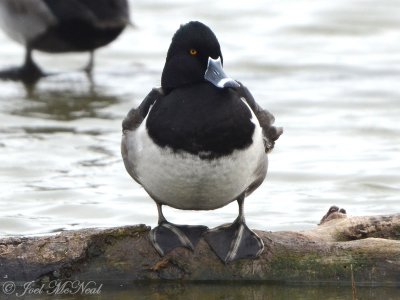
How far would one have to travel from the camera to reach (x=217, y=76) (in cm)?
678

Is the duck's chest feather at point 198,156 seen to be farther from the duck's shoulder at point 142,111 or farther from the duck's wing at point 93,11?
the duck's wing at point 93,11

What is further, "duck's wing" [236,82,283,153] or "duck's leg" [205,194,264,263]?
"duck's wing" [236,82,283,153]

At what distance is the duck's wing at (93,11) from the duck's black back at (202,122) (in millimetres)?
7568

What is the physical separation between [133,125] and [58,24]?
7.35m

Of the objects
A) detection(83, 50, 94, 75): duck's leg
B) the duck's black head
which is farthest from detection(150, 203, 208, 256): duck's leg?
detection(83, 50, 94, 75): duck's leg

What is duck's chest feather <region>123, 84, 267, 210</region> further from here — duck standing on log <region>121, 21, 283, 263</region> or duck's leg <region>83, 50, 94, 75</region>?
duck's leg <region>83, 50, 94, 75</region>

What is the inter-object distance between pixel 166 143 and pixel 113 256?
71 centimetres

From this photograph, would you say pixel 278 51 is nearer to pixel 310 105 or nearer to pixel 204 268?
pixel 310 105

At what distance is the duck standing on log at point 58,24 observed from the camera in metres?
14.2

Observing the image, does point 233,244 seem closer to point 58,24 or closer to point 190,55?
point 190,55

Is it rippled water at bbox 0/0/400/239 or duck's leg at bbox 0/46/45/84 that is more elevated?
rippled water at bbox 0/0/400/239

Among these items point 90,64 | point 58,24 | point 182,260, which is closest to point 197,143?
point 182,260

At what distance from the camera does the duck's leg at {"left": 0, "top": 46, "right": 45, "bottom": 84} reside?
1411 centimetres

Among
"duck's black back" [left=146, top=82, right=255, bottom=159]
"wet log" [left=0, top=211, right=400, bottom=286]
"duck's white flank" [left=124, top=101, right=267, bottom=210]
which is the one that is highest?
"duck's black back" [left=146, top=82, right=255, bottom=159]
